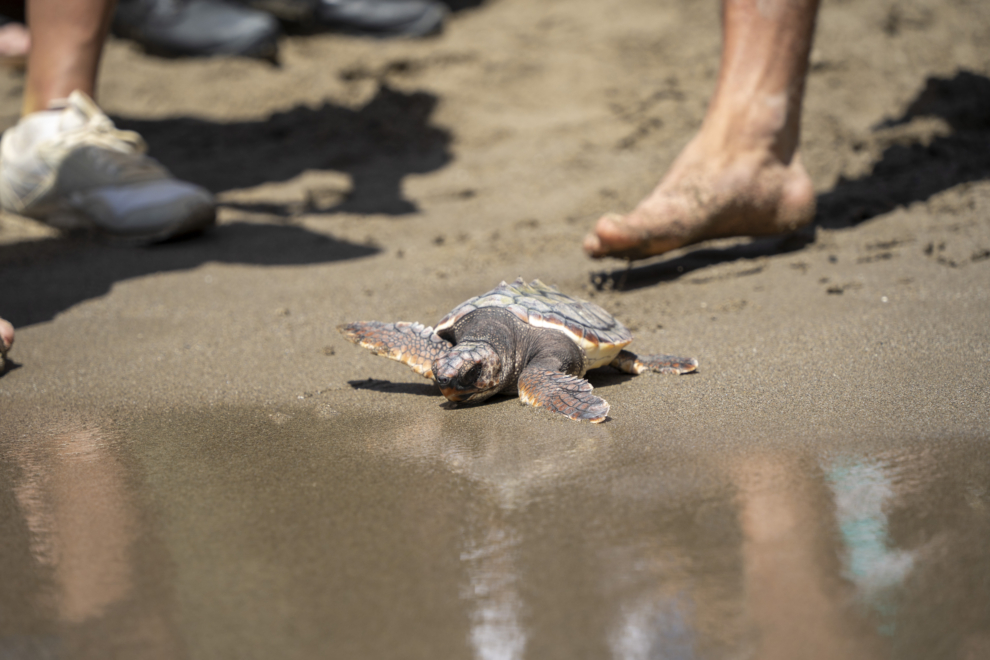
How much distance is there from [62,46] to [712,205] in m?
2.93

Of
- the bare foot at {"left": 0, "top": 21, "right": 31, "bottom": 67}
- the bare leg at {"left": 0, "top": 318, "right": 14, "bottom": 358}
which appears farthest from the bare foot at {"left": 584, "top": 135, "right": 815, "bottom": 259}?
the bare foot at {"left": 0, "top": 21, "right": 31, "bottom": 67}

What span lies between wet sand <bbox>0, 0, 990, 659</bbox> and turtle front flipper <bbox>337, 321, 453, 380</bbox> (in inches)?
4.6

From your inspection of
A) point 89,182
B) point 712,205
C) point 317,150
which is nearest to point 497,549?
point 712,205

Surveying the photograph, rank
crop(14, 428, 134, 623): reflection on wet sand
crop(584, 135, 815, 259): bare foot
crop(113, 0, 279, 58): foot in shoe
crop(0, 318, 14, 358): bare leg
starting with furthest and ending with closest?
crop(113, 0, 279, 58): foot in shoe < crop(584, 135, 815, 259): bare foot < crop(0, 318, 14, 358): bare leg < crop(14, 428, 134, 623): reflection on wet sand

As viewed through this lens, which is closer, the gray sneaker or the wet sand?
the wet sand

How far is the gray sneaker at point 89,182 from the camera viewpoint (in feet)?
11.1

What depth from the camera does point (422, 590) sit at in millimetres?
1124

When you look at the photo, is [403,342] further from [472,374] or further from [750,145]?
[750,145]

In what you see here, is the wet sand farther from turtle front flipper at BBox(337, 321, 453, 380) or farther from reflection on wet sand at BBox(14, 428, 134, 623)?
turtle front flipper at BBox(337, 321, 453, 380)

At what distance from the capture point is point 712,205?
9.16 feet

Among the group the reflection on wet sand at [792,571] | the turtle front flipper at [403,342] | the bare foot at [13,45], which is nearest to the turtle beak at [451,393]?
the turtle front flipper at [403,342]

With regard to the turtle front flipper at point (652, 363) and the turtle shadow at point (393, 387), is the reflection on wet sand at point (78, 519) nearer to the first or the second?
the turtle shadow at point (393, 387)

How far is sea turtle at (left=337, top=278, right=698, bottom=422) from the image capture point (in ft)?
6.25

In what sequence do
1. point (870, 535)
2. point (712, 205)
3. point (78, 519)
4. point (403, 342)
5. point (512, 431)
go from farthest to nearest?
point (712, 205) → point (403, 342) → point (512, 431) → point (78, 519) → point (870, 535)
